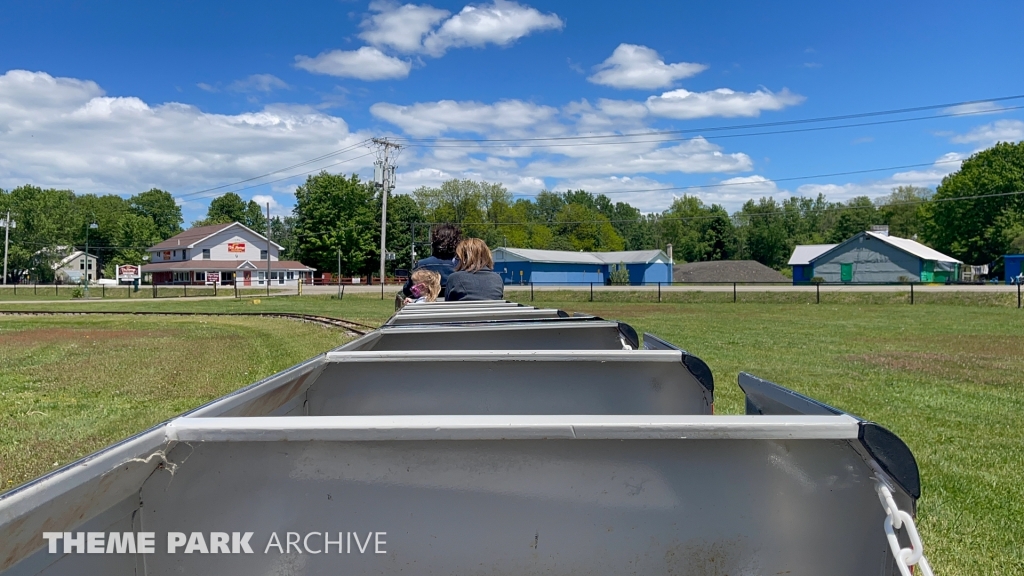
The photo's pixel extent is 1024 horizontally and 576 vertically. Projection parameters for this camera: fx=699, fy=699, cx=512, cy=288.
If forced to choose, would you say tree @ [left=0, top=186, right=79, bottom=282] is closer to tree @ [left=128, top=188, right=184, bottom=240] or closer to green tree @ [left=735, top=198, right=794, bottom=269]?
tree @ [left=128, top=188, right=184, bottom=240]

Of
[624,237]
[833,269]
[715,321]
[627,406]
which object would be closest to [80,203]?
[624,237]

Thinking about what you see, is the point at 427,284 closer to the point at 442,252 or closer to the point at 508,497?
the point at 442,252

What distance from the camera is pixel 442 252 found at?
7645mm

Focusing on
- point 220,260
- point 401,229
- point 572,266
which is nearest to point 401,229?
point 401,229

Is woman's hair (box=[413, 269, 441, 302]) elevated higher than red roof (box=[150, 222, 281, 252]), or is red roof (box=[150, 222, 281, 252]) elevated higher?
red roof (box=[150, 222, 281, 252])

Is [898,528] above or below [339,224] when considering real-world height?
below

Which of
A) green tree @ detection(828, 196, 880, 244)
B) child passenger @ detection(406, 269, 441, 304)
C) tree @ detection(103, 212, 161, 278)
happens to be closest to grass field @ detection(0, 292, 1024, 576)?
child passenger @ detection(406, 269, 441, 304)

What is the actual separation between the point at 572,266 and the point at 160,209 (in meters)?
74.6

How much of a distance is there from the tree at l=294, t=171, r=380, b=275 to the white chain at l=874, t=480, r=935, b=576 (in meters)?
87.3

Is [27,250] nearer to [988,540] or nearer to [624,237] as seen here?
[624,237]

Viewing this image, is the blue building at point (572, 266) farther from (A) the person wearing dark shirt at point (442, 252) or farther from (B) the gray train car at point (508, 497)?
(B) the gray train car at point (508, 497)

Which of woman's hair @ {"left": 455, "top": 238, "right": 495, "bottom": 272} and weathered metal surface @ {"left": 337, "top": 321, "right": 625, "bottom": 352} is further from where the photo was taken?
woman's hair @ {"left": 455, "top": 238, "right": 495, "bottom": 272}

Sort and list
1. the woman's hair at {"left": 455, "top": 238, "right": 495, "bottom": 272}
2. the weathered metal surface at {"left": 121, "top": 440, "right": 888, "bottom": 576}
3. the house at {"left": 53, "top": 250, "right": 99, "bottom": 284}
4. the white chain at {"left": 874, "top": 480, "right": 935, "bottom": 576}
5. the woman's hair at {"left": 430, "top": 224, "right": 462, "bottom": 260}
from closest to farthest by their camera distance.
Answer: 1. the white chain at {"left": 874, "top": 480, "right": 935, "bottom": 576}
2. the weathered metal surface at {"left": 121, "top": 440, "right": 888, "bottom": 576}
3. the woman's hair at {"left": 455, "top": 238, "right": 495, "bottom": 272}
4. the woman's hair at {"left": 430, "top": 224, "right": 462, "bottom": 260}
5. the house at {"left": 53, "top": 250, "right": 99, "bottom": 284}

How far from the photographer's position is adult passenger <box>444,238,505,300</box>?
21.3 ft
